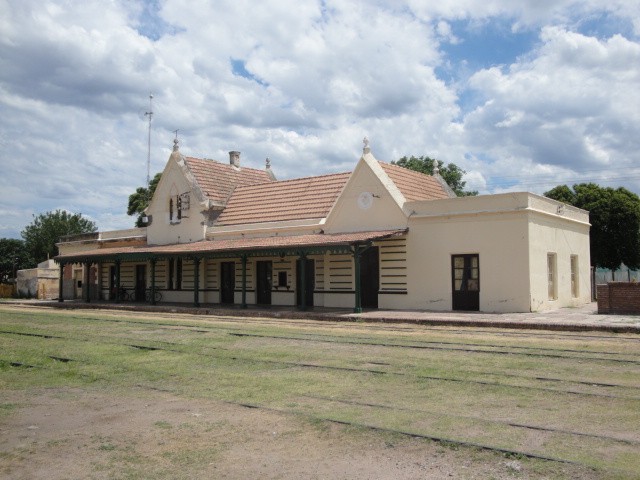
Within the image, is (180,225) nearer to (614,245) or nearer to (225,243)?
(225,243)

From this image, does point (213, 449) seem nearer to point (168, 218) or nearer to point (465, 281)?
point (465, 281)

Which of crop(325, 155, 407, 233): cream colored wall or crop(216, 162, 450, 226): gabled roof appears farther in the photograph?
crop(216, 162, 450, 226): gabled roof

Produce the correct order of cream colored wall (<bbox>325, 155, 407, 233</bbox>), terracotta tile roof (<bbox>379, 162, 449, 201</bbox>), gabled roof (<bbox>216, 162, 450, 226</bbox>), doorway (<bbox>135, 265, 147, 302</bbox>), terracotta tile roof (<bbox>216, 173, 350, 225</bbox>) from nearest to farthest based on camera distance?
cream colored wall (<bbox>325, 155, 407, 233</bbox>) → terracotta tile roof (<bbox>379, 162, 449, 201</bbox>) → gabled roof (<bbox>216, 162, 450, 226</bbox>) → terracotta tile roof (<bbox>216, 173, 350, 225</bbox>) → doorway (<bbox>135, 265, 147, 302</bbox>)

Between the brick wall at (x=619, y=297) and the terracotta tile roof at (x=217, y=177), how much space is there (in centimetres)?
1988

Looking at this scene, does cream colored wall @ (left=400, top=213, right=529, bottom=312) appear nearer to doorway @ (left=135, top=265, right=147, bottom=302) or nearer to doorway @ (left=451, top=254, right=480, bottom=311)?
doorway @ (left=451, top=254, right=480, bottom=311)

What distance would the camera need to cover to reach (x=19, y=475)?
545 cm

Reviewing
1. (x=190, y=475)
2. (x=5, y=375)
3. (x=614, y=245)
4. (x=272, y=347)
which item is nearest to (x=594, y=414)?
(x=190, y=475)

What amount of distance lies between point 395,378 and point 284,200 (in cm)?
2202

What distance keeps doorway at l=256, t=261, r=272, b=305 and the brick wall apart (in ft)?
47.6

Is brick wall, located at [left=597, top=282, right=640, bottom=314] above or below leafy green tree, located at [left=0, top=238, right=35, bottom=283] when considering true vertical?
below

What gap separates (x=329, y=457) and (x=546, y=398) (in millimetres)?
3657

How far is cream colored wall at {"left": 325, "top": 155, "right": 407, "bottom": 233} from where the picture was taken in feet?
82.7

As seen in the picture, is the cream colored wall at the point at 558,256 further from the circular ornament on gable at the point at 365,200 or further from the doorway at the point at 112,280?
the doorway at the point at 112,280

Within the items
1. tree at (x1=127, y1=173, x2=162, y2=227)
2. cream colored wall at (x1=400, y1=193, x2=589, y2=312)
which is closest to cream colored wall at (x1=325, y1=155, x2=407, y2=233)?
cream colored wall at (x1=400, y1=193, x2=589, y2=312)
